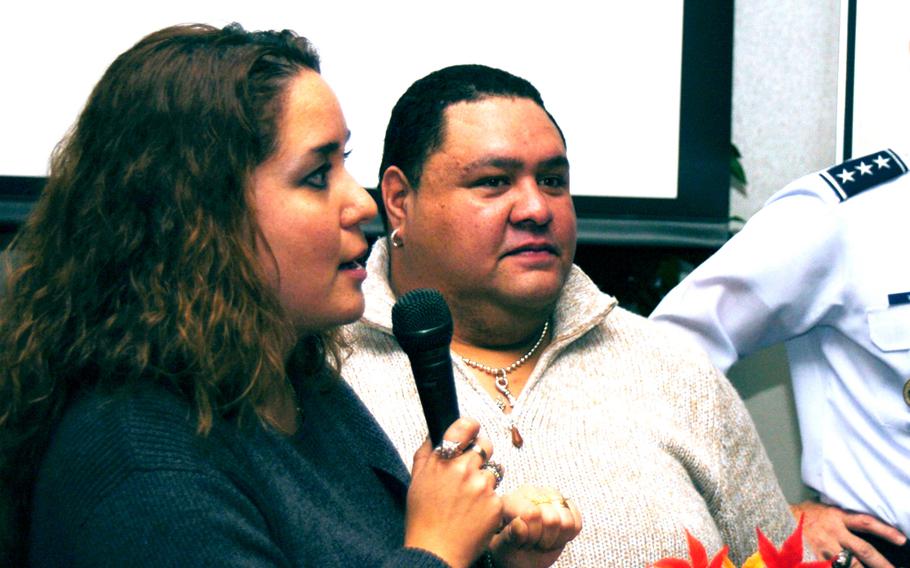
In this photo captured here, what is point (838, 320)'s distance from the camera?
1.82 metres

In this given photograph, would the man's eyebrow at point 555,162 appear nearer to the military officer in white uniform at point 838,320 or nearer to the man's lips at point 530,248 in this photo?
the man's lips at point 530,248

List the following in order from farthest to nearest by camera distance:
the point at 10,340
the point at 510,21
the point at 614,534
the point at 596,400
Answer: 1. the point at 510,21
2. the point at 596,400
3. the point at 614,534
4. the point at 10,340

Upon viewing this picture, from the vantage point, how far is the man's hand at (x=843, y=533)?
5.58ft

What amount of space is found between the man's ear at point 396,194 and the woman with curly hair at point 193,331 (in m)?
0.67

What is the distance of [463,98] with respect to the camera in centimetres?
161

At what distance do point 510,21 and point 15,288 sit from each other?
4.65 ft

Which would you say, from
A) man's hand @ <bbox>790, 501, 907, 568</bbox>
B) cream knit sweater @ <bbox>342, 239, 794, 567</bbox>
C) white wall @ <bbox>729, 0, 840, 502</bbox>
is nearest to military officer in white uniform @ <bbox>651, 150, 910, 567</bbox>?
man's hand @ <bbox>790, 501, 907, 568</bbox>

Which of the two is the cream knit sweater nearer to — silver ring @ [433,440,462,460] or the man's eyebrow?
the man's eyebrow

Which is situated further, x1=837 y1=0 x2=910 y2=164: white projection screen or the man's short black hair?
x1=837 y1=0 x2=910 y2=164: white projection screen

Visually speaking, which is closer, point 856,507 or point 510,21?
point 856,507

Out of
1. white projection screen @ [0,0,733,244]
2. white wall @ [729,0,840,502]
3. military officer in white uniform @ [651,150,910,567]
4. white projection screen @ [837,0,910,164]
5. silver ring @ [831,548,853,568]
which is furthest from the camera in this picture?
white wall @ [729,0,840,502]

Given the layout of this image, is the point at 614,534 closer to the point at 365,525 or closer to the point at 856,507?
the point at 365,525

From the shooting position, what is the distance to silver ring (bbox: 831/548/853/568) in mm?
1614

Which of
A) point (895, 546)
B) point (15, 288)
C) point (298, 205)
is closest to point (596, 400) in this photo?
point (895, 546)
